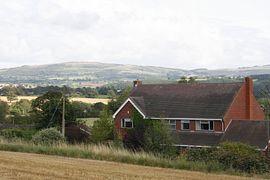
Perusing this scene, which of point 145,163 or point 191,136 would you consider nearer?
point 145,163

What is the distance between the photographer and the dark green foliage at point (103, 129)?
196ft

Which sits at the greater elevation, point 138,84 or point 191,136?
point 138,84

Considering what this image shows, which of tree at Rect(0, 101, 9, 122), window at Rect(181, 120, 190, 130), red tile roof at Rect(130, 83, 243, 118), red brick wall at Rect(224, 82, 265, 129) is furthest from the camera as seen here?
tree at Rect(0, 101, 9, 122)

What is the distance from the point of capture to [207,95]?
2285 inches

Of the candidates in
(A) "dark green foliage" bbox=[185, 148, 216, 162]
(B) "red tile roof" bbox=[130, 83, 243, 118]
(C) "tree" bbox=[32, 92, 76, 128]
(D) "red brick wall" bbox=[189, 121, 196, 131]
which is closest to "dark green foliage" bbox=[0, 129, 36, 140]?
(C) "tree" bbox=[32, 92, 76, 128]

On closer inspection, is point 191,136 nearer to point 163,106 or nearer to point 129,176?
point 163,106

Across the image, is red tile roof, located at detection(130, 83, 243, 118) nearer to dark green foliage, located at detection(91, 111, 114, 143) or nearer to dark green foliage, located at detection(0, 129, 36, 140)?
dark green foliage, located at detection(91, 111, 114, 143)

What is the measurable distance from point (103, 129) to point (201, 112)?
12.2 metres

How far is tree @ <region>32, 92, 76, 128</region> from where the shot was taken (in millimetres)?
68125

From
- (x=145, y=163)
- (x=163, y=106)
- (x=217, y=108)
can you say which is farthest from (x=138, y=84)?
(x=145, y=163)

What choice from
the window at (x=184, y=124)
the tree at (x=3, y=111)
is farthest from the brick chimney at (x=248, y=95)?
the tree at (x=3, y=111)

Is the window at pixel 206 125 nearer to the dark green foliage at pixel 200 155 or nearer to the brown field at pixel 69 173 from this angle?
the dark green foliage at pixel 200 155

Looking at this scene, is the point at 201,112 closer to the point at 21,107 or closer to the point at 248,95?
the point at 248,95

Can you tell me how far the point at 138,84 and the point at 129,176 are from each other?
46930mm
